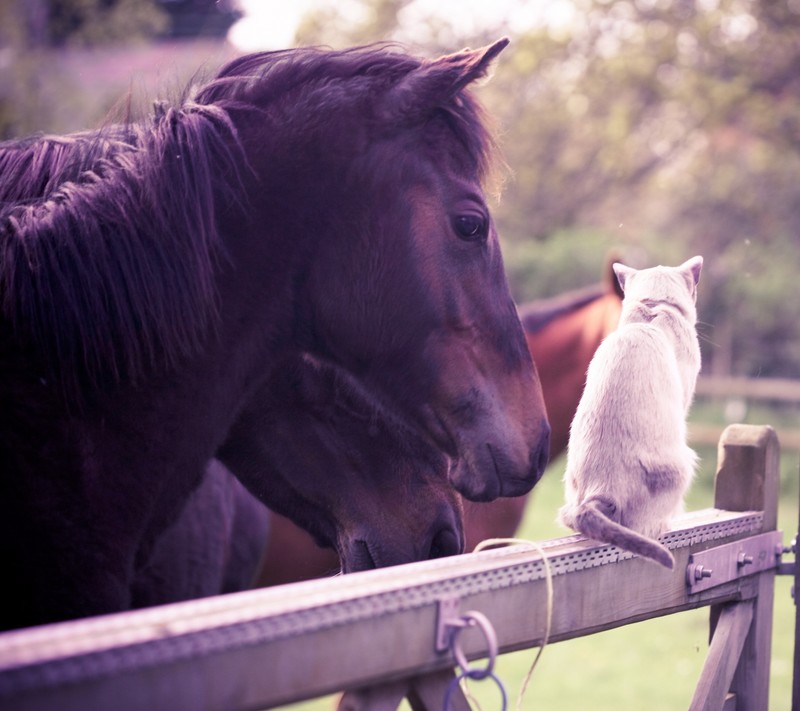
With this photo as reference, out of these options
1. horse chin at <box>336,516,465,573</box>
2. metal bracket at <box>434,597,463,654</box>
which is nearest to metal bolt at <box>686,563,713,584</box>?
horse chin at <box>336,516,465,573</box>

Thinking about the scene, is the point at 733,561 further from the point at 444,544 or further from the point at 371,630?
the point at 371,630

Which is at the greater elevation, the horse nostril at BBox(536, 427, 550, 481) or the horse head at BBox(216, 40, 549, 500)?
the horse head at BBox(216, 40, 549, 500)

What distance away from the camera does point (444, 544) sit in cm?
182

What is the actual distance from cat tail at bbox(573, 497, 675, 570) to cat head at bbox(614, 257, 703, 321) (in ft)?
1.30

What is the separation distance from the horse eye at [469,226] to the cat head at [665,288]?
269 mm

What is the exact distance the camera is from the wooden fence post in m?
1.91

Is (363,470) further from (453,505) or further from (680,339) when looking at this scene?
(680,339)

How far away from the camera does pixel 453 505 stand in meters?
1.84

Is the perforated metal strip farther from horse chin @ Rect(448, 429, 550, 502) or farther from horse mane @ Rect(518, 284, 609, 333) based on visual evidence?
horse mane @ Rect(518, 284, 609, 333)

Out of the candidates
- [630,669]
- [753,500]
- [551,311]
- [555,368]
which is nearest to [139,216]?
[753,500]

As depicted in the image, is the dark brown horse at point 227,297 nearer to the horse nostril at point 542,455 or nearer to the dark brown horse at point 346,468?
the horse nostril at point 542,455

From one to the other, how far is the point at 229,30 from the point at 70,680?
A: 13.9m

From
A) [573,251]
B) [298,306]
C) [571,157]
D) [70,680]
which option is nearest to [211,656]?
[70,680]

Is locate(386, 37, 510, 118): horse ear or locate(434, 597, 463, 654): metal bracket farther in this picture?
locate(386, 37, 510, 118): horse ear
